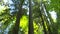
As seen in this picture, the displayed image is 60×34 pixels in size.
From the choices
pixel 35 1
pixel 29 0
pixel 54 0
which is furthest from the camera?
pixel 35 1

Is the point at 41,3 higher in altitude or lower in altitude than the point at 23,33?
higher

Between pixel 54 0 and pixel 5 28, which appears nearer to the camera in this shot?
pixel 54 0

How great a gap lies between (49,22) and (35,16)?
1.82m

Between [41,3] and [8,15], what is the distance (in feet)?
13.2

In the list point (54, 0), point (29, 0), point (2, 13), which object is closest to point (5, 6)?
point (2, 13)

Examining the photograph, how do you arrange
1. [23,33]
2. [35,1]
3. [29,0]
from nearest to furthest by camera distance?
[29,0] < [35,1] < [23,33]

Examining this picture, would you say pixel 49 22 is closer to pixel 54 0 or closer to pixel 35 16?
pixel 35 16

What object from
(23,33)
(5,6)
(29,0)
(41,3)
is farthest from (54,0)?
(23,33)

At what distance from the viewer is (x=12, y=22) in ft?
70.1

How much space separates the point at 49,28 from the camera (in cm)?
2102

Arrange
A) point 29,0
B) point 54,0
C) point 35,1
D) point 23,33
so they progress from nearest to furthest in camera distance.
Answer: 1. point 54,0
2. point 29,0
3. point 35,1
4. point 23,33

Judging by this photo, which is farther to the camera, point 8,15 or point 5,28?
point 5,28

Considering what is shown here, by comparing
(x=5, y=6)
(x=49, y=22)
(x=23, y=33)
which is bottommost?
(x=23, y=33)

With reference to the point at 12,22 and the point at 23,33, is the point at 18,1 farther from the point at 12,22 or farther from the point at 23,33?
the point at 23,33
